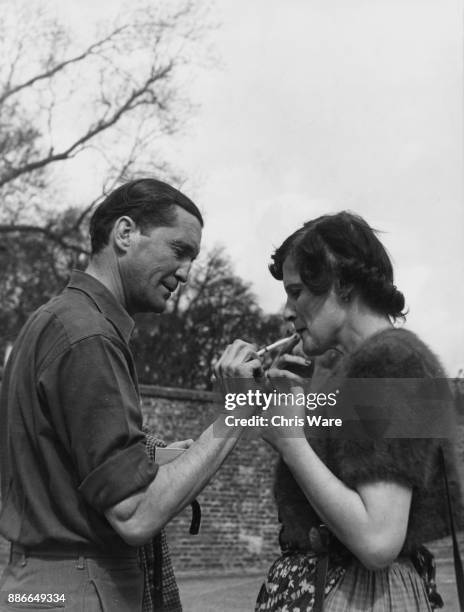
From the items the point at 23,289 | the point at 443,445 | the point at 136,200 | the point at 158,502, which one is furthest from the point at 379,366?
the point at 23,289

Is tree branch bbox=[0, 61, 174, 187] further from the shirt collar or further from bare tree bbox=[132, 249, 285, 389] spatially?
the shirt collar

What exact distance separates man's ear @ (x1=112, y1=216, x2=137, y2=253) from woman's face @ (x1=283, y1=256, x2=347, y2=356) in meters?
0.38

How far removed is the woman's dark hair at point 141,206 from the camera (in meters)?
2.11

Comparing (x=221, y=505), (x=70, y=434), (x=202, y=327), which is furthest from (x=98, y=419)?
(x=202, y=327)

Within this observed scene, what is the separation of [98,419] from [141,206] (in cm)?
61

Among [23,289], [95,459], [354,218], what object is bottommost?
[95,459]

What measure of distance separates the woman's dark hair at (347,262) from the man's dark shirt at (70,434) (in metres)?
0.49

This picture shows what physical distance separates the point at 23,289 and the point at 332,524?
943 inches

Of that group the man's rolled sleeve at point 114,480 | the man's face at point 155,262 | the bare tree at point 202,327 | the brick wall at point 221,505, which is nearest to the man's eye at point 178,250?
the man's face at point 155,262

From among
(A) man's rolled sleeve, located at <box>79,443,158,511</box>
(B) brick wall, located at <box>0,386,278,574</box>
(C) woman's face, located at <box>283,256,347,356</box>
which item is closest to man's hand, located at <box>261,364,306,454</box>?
(C) woman's face, located at <box>283,256,347,356</box>

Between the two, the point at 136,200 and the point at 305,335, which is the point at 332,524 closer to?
the point at 305,335

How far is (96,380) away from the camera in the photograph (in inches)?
68.1

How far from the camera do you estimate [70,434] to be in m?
1.73

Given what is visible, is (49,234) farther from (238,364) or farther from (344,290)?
(238,364)
